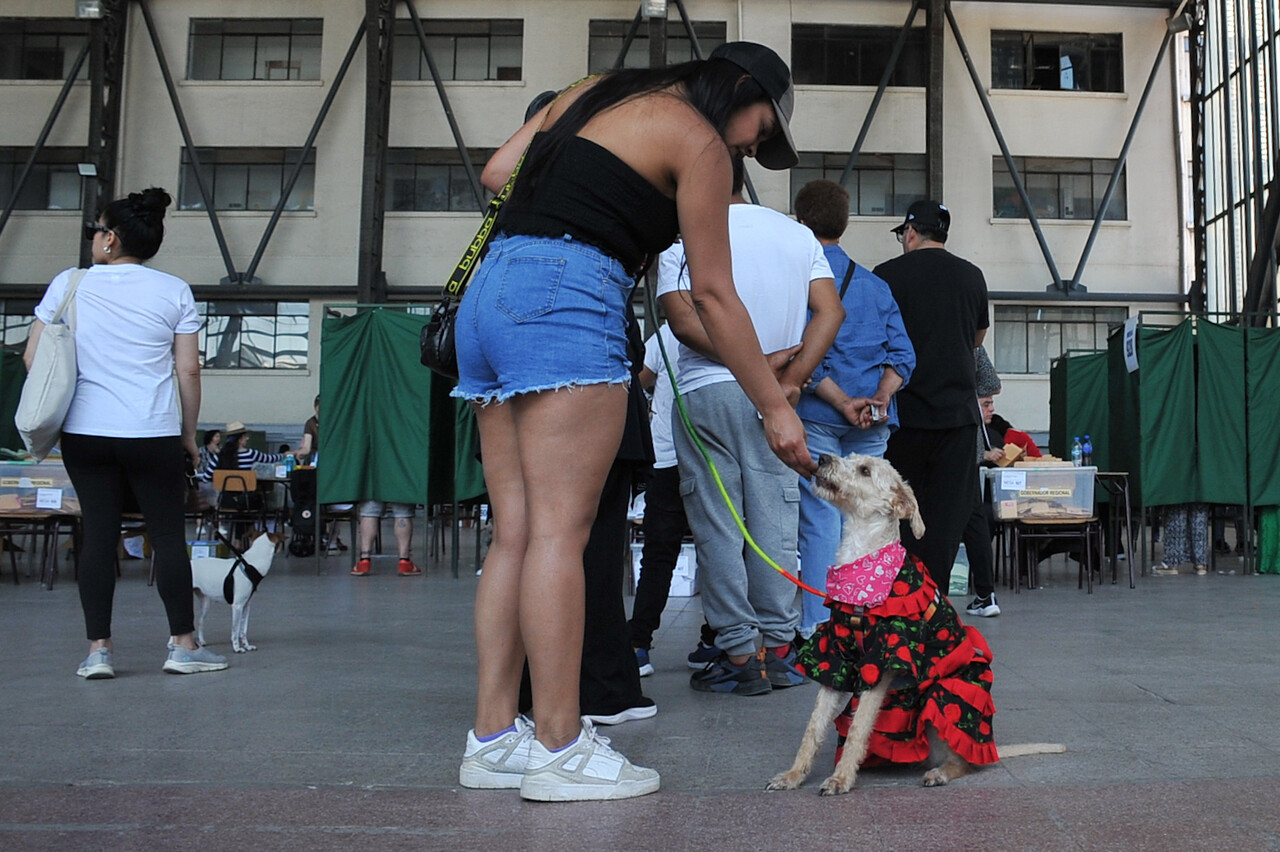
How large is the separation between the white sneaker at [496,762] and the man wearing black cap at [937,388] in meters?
2.17

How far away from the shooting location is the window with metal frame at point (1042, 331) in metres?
23.9

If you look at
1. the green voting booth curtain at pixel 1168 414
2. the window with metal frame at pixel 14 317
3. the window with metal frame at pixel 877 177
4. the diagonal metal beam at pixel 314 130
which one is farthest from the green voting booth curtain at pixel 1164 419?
the window with metal frame at pixel 14 317

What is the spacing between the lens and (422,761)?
3156mm

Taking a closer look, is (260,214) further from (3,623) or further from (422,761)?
(422,761)

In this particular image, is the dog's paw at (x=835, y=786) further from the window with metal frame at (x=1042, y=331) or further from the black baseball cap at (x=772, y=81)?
the window with metal frame at (x=1042, y=331)

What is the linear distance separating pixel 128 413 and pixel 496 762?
8.07ft

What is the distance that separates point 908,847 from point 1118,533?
9547 millimetres

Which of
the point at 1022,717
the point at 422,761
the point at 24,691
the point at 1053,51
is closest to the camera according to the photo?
the point at 422,761

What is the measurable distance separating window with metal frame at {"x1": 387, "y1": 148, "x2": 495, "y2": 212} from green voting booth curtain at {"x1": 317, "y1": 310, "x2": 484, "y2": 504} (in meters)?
13.5

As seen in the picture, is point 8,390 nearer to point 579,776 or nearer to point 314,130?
point 314,130

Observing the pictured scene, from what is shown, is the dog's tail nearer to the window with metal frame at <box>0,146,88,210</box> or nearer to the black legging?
the black legging

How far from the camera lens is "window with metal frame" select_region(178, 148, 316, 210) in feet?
77.7

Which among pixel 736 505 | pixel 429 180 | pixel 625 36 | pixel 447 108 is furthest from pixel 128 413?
pixel 625 36

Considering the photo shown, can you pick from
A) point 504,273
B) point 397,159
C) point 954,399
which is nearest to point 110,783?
point 504,273
